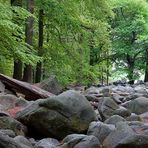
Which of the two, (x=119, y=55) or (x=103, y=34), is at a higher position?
(x=103, y=34)

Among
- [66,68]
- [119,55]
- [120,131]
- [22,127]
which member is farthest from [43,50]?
[119,55]

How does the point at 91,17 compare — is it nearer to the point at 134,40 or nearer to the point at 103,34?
the point at 103,34

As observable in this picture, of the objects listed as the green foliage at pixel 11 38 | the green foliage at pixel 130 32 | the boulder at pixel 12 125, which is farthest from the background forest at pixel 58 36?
the green foliage at pixel 130 32

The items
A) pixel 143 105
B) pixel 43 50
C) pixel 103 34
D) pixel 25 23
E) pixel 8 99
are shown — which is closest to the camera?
pixel 8 99

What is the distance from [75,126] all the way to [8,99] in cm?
254

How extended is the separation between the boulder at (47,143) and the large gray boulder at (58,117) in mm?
354

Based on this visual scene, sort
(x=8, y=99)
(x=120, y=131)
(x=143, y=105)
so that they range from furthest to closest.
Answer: (x=143, y=105)
(x=8, y=99)
(x=120, y=131)

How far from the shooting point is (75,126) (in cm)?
796

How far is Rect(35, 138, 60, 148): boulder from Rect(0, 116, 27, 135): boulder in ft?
1.95

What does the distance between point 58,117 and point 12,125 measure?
0.91 m

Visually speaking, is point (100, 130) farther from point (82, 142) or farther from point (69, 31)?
point (69, 31)

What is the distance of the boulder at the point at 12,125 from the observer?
7.61m

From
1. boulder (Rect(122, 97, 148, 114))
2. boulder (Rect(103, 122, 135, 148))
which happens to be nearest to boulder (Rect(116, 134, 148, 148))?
boulder (Rect(103, 122, 135, 148))

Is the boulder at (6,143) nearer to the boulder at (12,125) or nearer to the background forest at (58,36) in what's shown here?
the boulder at (12,125)
